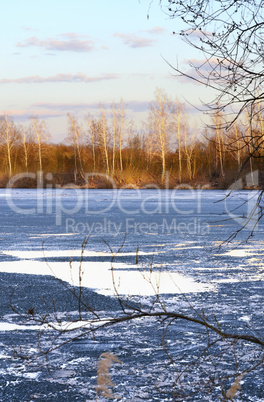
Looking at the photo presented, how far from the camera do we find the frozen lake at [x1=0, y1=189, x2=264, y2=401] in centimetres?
497

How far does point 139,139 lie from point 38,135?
13.6 m

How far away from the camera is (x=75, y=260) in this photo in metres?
11.4

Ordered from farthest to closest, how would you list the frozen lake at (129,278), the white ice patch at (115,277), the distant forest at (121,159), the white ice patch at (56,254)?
the distant forest at (121,159)
the white ice patch at (56,254)
the white ice patch at (115,277)
the frozen lake at (129,278)

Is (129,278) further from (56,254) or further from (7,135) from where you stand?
(7,135)

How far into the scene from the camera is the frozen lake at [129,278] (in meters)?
4.97

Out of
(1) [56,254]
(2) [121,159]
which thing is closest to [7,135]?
(2) [121,159]

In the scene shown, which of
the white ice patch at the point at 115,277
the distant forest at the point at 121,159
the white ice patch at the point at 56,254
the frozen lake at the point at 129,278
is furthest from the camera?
the distant forest at the point at 121,159

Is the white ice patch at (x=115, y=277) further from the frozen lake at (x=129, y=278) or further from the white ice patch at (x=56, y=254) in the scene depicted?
the white ice patch at (x=56, y=254)

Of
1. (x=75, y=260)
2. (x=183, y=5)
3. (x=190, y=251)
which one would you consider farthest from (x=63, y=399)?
(x=190, y=251)

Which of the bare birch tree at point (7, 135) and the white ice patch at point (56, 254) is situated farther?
the bare birch tree at point (7, 135)

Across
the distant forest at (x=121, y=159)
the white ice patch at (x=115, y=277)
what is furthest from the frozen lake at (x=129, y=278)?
the distant forest at (x=121, y=159)

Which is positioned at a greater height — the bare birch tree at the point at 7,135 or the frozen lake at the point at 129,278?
the bare birch tree at the point at 7,135

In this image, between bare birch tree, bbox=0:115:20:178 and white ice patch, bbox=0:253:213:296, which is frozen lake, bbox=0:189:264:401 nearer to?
white ice patch, bbox=0:253:213:296

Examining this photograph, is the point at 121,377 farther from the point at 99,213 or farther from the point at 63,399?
the point at 99,213
